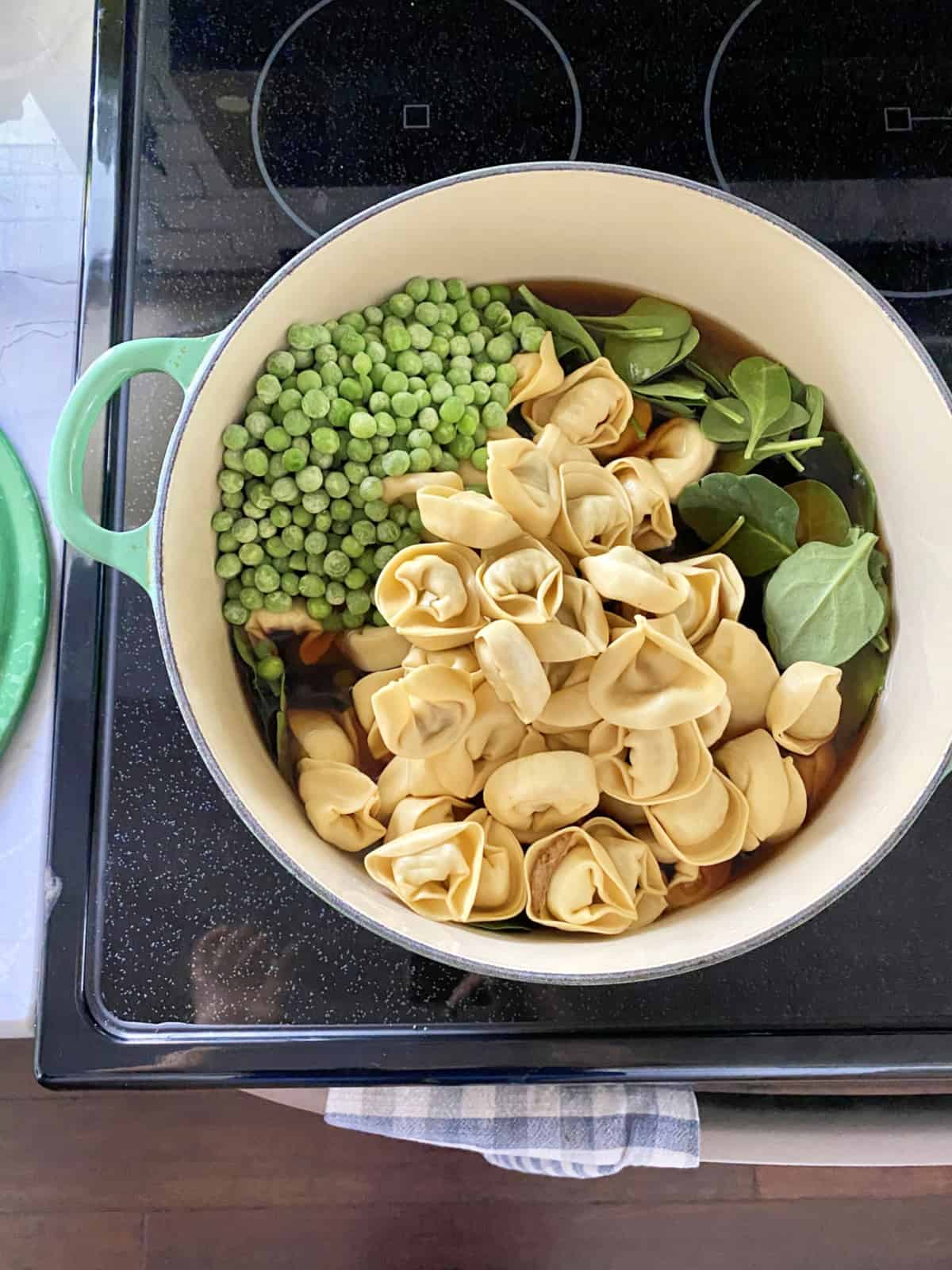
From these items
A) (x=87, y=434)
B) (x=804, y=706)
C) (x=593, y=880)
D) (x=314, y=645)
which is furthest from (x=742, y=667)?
(x=87, y=434)

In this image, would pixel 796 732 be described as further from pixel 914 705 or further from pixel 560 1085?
pixel 560 1085

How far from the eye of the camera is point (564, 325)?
0.64 metres

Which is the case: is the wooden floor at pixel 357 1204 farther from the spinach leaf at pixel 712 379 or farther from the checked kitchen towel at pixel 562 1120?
the spinach leaf at pixel 712 379

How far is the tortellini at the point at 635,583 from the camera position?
0.54 meters

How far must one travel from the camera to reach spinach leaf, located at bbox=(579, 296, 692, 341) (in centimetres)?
64

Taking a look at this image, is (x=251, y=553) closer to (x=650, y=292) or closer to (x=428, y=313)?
(x=428, y=313)

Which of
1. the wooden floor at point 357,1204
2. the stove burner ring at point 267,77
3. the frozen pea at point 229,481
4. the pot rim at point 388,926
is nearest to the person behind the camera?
the pot rim at point 388,926

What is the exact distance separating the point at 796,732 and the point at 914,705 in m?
0.07

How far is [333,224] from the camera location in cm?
68

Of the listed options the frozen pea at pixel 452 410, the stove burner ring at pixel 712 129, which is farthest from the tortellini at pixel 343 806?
the stove burner ring at pixel 712 129

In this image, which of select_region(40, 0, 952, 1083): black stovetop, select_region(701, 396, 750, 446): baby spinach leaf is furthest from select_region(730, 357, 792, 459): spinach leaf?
select_region(40, 0, 952, 1083): black stovetop

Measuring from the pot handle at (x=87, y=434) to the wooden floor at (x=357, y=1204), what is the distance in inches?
28.8

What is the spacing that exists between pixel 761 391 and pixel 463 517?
215mm

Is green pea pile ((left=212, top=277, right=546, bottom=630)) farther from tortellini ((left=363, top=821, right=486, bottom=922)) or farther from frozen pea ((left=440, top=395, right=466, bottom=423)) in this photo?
tortellini ((left=363, top=821, right=486, bottom=922))
